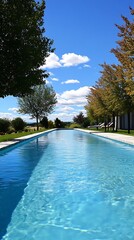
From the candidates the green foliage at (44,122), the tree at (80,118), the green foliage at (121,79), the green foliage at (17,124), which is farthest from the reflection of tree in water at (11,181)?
the tree at (80,118)

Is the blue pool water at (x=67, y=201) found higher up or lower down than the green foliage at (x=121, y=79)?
lower down

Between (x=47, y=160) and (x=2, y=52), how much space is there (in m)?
5.34

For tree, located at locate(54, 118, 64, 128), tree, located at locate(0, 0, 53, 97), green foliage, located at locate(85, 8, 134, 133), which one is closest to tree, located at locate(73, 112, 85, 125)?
tree, located at locate(54, 118, 64, 128)

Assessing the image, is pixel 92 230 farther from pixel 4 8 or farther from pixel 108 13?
pixel 108 13

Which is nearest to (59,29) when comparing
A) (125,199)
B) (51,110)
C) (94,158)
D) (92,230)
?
(94,158)

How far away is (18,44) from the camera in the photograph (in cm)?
1484

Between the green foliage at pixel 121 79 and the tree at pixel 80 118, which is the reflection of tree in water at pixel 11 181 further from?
the tree at pixel 80 118

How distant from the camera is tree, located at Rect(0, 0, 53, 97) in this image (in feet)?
47.8

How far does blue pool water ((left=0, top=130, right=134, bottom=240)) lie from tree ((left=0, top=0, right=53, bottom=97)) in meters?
5.09

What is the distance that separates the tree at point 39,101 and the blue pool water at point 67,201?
1649 inches

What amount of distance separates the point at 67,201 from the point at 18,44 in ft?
30.9

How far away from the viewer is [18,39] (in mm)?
14883

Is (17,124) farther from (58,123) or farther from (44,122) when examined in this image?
(58,123)

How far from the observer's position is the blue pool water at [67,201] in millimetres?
5379
